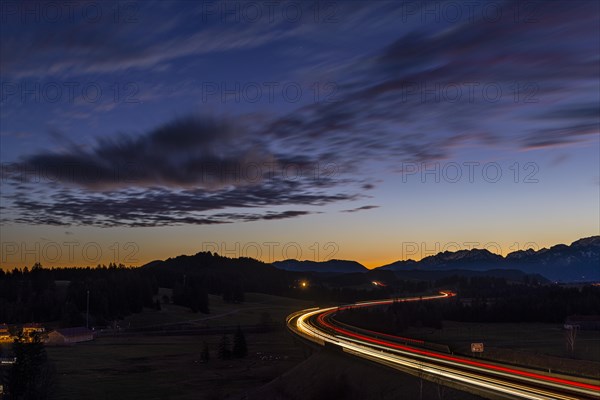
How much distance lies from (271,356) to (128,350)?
31747 mm

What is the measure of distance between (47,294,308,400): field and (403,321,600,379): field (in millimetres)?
30096

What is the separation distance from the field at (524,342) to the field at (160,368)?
30.1 m

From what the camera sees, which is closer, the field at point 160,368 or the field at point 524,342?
the field at point 524,342

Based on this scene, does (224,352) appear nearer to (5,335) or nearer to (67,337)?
(67,337)

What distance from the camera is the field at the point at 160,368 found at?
7712cm

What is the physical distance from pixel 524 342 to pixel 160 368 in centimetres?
7971

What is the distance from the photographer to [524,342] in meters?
134

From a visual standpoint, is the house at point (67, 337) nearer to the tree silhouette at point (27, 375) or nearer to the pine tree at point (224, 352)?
the pine tree at point (224, 352)

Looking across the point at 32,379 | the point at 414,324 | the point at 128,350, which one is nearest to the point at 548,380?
the point at 32,379

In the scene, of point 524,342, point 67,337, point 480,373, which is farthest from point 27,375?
point 524,342

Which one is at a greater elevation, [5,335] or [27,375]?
[27,375]

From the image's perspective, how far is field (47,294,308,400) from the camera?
77.1 meters

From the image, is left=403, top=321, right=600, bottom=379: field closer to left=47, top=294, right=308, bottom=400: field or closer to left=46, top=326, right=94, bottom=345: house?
left=47, top=294, right=308, bottom=400: field

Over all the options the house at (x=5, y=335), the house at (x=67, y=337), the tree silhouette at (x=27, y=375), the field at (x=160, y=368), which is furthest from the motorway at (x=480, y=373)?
the house at (x=5, y=335)
